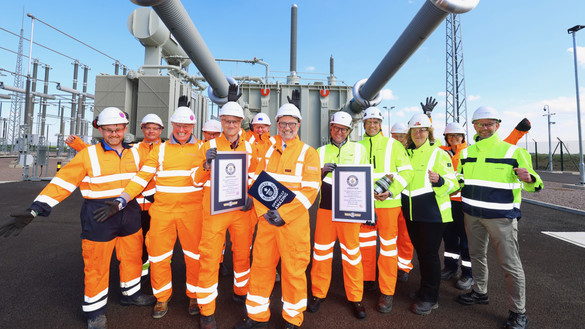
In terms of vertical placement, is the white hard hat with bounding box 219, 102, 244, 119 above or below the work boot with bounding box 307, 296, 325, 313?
above

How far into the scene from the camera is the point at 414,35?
3143 mm

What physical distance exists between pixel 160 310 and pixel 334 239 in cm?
213

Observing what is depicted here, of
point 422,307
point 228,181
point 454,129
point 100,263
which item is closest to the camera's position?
point 100,263

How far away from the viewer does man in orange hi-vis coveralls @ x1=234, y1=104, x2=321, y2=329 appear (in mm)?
2510

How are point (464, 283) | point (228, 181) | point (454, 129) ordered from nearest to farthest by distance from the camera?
point (228, 181), point (464, 283), point (454, 129)

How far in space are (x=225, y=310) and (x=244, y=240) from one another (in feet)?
2.80

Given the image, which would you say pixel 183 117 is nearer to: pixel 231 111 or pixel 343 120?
pixel 231 111

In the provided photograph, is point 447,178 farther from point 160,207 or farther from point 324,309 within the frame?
point 160,207

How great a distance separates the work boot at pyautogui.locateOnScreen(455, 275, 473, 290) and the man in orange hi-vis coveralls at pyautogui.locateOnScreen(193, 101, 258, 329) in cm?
296

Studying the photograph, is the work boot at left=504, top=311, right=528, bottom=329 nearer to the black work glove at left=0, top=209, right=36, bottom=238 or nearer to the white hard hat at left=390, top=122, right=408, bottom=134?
the white hard hat at left=390, top=122, right=408, bottom=134

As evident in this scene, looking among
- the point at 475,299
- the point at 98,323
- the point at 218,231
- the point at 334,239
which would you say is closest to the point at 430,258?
the point at 475,299

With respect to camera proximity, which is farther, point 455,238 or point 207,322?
point 455,238

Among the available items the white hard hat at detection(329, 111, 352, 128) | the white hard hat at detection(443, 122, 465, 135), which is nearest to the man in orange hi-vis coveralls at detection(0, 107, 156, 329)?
the white hard hat at detection(329, 111, 352, 128)

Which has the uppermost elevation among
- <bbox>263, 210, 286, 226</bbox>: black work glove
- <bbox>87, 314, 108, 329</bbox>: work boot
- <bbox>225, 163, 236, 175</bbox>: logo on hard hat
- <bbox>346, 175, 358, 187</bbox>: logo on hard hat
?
<bbox>225, 163, 236, 175</bbox>: logo on hard hat
